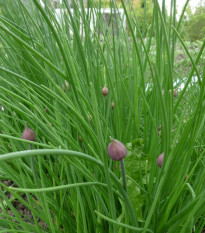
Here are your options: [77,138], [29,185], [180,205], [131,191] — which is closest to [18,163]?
[29,185]

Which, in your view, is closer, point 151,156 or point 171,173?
point 171,173

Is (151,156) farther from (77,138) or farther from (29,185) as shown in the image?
(29,185)

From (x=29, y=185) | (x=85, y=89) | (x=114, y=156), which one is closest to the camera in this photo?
(x=114, y=156)

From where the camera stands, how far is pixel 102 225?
67 centimetres

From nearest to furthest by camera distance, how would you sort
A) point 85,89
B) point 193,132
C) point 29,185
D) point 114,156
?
point 114,156, point 193,132, point 29,185, point 85,89

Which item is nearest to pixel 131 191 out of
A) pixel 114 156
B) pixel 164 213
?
pixel 164 213

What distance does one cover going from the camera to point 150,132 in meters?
0.91

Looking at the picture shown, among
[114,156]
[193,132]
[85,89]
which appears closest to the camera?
[114,156]

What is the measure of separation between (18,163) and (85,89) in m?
0.30

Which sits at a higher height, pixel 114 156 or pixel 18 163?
pixel 114 156

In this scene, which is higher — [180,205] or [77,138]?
[77,138]

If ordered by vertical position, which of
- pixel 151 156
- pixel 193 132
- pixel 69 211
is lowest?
pixel 69 211

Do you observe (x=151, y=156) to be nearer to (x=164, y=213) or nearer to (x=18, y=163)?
(x=164, y=213)

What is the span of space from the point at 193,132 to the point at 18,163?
1.40 ft
